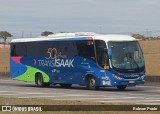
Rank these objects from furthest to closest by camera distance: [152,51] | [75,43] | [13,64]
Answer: [152,51] → [13,64] → [75,43]

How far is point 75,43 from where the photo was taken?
32.8 m

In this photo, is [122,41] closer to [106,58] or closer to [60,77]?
[106,58]

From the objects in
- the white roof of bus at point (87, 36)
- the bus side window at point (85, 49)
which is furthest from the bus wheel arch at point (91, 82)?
the white roof of bus at point (87, 36)

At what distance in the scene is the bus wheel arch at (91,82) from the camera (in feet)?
103

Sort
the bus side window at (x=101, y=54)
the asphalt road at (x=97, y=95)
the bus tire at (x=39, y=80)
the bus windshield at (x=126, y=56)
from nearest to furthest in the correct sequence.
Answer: the asphalt road at (x=97, y=95), the bus windshield at (x=126, y=56), the bus side window at (x=101, y=54), the bus tire at (x=39, y=80)

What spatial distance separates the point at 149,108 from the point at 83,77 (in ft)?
64.3

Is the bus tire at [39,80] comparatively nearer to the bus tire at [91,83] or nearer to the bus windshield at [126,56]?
the bus tire at [91,83]

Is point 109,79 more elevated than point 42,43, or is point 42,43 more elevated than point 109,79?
point 42,43

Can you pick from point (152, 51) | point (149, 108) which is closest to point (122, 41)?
point (149, 108)

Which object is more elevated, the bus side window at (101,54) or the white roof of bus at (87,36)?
the white roof of bus at (87,36)

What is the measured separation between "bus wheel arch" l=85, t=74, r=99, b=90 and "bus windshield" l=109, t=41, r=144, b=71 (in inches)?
66.0

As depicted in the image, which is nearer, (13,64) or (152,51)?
(13,64)

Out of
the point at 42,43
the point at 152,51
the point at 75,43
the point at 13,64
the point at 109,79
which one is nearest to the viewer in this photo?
the point at 109,79

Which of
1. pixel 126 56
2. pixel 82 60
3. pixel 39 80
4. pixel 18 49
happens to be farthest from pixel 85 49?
pixel 18 49
